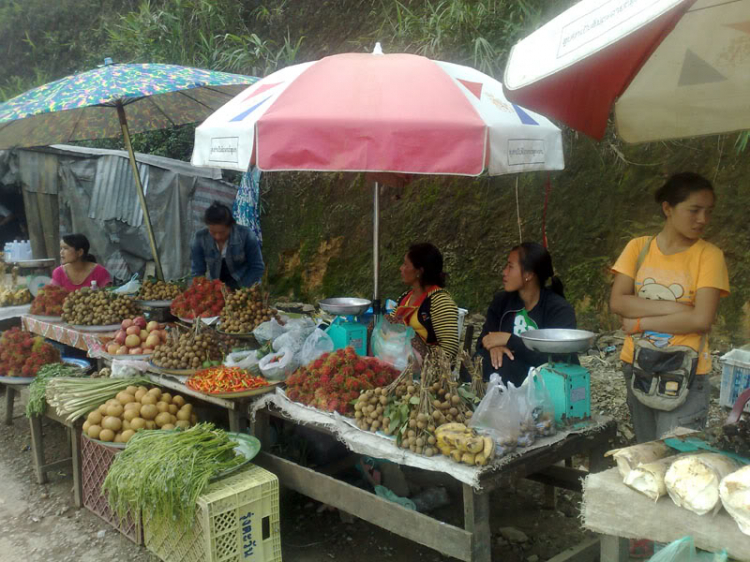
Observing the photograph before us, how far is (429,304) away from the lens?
427 centimetres

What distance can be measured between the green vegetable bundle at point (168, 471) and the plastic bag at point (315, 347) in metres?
0.62

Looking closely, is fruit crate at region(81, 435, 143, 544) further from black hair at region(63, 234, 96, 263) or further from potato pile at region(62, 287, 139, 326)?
black hair at region(63, 234, 96, 263)

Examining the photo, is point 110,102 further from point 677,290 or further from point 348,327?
point 677,290

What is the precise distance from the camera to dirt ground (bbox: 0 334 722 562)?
3.53 m

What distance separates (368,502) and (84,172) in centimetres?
827

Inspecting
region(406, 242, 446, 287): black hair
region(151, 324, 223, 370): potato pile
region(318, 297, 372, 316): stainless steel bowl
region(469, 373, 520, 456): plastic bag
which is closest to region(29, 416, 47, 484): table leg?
region(151, 324, 223, 370): potato pile

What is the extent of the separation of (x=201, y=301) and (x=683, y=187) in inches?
131

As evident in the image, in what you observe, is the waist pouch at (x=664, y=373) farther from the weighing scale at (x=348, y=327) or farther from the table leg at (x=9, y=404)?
the table leg at (x=9, y=404)

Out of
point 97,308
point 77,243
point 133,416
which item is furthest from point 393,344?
point 77,243

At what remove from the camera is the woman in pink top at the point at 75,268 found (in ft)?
19.3

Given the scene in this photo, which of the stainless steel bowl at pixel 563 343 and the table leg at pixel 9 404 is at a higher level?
the stainless steel bowl at pixel 563 343

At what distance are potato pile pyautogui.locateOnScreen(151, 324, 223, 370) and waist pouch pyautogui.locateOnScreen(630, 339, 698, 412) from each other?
2.54m

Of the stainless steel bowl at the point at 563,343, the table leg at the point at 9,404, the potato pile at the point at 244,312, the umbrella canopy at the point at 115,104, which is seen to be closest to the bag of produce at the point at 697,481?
the stainless steel bowl at the point at 563,343

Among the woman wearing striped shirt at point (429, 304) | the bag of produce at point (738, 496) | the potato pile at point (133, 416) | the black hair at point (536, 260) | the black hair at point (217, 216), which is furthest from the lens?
the black hair at point (217, 216)
